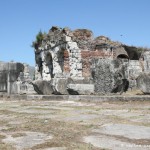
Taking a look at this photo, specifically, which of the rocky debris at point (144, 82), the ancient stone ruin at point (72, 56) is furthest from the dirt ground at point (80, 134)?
the ancient stone ruin at point (72, 56)

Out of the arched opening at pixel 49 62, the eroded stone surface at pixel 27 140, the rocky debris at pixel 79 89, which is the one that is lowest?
the eroded stone surface at pixel 27 140

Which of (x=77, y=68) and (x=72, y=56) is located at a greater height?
(x=72, y=56)

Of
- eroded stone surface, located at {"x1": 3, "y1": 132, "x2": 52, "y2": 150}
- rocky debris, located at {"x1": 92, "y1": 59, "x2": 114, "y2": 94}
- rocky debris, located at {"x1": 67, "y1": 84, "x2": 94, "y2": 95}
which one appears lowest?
eroded stone surface, located at {"x1": 3, "y1": 132, "x2": 52, "y2": 150}

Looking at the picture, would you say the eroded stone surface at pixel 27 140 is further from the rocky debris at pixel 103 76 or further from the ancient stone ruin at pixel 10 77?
the ancient stone ruin at pixel 10 77

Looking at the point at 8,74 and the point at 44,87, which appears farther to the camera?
the point at 8,74

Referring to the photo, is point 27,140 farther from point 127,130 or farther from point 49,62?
point 49,62

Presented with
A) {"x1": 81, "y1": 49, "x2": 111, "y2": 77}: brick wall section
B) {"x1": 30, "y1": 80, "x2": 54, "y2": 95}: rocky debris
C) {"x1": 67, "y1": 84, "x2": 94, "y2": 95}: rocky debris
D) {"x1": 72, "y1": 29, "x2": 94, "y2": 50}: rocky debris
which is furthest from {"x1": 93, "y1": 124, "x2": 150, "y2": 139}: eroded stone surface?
{"x1": 72, "y1": 29, "x2": 94, "y2": 50}: rocky debris

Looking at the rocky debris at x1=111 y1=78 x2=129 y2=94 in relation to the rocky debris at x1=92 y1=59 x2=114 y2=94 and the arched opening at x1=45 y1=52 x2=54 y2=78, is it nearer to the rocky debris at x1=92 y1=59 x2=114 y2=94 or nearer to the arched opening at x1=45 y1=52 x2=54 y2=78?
the rocky debris at x1=92 y1=59 x2=114 y2=94

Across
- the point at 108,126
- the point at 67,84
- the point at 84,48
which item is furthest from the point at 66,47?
the point at 108,126

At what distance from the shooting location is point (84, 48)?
66.0ft

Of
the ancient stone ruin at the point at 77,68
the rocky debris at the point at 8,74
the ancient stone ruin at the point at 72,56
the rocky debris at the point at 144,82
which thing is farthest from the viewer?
the rocky debris at the point at 8,74

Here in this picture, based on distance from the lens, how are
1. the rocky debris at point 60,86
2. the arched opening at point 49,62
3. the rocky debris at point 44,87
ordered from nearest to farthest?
the rocky debris at point 60,86 < the rocky debris at point 44,87 < the arched opening at point 49,62

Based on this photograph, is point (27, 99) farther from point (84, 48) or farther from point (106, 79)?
point (84, 48)

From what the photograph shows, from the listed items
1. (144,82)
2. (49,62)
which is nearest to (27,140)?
(144,82)
